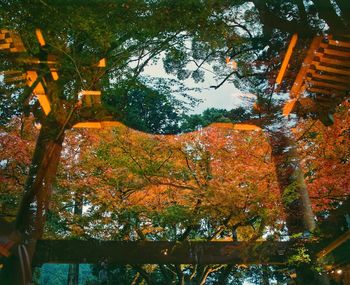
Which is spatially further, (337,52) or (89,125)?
(89,125)

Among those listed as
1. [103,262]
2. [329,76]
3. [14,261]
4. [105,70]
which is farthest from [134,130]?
[329,76]

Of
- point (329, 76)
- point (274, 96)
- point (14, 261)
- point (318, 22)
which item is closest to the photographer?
point (318, 22)

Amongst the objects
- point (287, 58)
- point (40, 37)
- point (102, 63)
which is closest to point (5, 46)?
point (40, 37)

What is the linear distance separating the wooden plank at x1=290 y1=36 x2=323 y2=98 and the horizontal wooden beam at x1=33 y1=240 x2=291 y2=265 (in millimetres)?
4011

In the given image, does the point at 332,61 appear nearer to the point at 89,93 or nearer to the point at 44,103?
the point at 89,93

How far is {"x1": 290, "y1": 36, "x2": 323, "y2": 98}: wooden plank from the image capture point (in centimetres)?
557

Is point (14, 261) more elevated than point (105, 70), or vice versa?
point (105, 70)

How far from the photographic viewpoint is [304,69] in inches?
254

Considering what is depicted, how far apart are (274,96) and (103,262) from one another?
614 cm

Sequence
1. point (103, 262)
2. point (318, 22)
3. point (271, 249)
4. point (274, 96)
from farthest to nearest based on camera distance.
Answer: point (103, 262) < point (271, 249) < point (274, 96) < point (318, 22)

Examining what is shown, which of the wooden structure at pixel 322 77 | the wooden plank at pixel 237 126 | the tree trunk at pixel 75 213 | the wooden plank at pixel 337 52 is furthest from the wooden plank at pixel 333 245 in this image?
the tree trunk at pixel 75 213

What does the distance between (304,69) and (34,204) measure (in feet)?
18.9

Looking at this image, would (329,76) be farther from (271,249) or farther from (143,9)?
(271,249)

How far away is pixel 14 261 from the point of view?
7121mm
